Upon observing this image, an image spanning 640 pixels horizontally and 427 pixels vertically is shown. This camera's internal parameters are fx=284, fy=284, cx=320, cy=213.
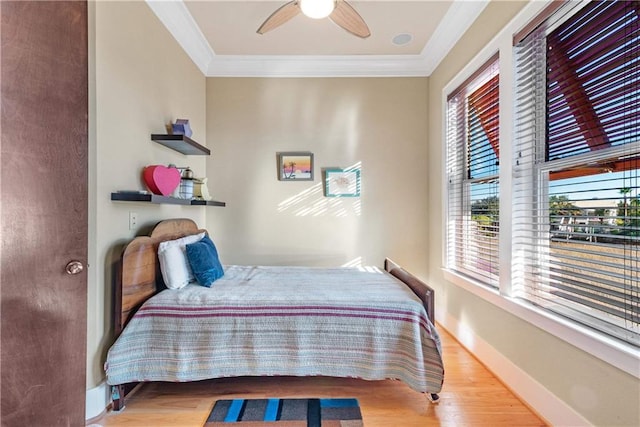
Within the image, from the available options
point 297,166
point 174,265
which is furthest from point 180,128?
point 297,166

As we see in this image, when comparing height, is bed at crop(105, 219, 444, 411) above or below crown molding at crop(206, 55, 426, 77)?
below

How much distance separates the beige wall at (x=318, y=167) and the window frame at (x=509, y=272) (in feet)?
2.77

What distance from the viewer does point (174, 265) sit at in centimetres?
200

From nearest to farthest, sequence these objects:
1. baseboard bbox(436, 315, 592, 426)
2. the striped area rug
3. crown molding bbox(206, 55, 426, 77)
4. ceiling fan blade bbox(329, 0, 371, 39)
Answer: baseboard bbox(436, 315, 592, 426) → the striped area rug → ceiling fan blade bbox(329, 0, 371, 39) → crown molding bbox(206, 55, 426, 77)

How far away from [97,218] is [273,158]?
193 cm

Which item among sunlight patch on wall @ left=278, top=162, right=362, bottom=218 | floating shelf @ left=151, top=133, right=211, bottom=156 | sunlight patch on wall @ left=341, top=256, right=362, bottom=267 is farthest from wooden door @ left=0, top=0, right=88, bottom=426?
sunlight patch on wall @ left=341, top=256, right=362, bottom=267

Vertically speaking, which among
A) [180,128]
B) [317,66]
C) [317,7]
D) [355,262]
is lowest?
[355,262]

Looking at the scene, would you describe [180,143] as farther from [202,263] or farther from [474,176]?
[474,176]

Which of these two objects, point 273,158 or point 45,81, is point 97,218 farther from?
point 273,158

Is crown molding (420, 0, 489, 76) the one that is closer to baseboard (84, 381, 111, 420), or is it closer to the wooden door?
the wooden door

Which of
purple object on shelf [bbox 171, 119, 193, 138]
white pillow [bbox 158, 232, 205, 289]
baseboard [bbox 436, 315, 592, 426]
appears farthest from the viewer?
purple object on shelf [bbox 171, 119, 193, 138]

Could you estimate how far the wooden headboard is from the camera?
1714mm

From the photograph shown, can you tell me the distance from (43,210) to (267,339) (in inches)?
49.7

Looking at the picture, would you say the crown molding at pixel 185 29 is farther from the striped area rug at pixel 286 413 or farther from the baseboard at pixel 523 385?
the baseboard at pixel 523 385
